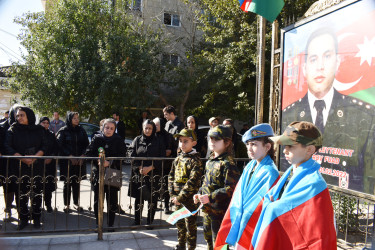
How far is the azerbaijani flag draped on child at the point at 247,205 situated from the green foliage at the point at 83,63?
10.7m

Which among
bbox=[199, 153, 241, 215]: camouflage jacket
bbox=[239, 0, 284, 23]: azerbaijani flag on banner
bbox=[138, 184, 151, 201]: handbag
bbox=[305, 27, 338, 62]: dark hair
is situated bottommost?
bbox=[138, 184, 151, 201]: handbag

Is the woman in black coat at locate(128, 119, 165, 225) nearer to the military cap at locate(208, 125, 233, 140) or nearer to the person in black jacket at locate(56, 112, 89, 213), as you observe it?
the person in black jacket at locate(56, 112, 89, 213)

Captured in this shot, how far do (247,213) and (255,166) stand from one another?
1.47 ft

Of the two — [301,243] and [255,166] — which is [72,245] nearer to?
[255,166]

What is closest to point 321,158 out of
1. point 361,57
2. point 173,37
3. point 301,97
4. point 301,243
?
point 301,97

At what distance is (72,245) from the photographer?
418 centimetres

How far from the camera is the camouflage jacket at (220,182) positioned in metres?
3.13

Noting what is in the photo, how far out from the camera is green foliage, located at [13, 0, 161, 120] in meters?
12.7

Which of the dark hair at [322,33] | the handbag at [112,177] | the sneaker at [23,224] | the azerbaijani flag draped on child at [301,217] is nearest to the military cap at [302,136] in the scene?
the azerbaijani flag draped on child at [301,217]

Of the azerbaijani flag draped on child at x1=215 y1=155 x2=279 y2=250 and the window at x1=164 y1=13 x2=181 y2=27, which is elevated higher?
the window at x1=164 y1=13 x2=181 y2=27

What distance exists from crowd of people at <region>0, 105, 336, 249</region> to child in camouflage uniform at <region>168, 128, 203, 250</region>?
1 cm

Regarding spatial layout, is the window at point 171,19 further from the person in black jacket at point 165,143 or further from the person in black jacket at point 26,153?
the person in black jacket at point 26,153

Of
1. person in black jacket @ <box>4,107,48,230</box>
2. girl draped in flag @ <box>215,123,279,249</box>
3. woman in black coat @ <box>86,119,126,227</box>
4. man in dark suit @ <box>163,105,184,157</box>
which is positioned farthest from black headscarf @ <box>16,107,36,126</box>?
girl draped in flag @ <box>215,123,279,249</box>

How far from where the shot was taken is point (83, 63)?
511 inches
